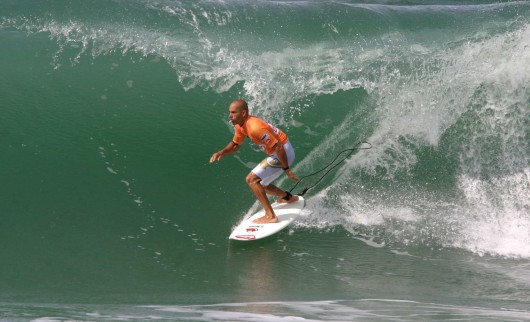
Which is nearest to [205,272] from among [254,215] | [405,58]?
[254,215]

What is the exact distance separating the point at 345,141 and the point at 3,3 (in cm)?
576

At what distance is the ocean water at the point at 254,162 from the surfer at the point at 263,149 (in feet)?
1.39

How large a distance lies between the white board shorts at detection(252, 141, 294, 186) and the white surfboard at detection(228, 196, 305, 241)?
0.42 m

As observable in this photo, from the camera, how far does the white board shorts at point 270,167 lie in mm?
7141

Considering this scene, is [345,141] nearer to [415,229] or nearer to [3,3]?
[415,229]

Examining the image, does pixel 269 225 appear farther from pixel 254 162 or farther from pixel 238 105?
pixel 254 162

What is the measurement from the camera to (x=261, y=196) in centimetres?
727

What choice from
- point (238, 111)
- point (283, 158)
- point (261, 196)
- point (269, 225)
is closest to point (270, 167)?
point (283, 158)

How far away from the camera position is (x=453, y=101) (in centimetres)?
921

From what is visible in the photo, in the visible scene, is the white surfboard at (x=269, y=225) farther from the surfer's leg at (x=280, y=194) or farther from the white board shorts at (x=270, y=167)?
the white board shorts at (x=270, y=167)

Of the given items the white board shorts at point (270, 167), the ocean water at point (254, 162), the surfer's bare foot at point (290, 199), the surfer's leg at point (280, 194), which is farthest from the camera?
the surfer's bare foot at point (290, 199)

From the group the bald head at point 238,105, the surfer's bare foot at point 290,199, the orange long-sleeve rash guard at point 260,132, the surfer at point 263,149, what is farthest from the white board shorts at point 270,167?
the bald head at point 238,105

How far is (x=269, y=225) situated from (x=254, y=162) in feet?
5.04

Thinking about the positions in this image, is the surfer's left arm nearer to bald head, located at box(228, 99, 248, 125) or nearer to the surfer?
the surfer
